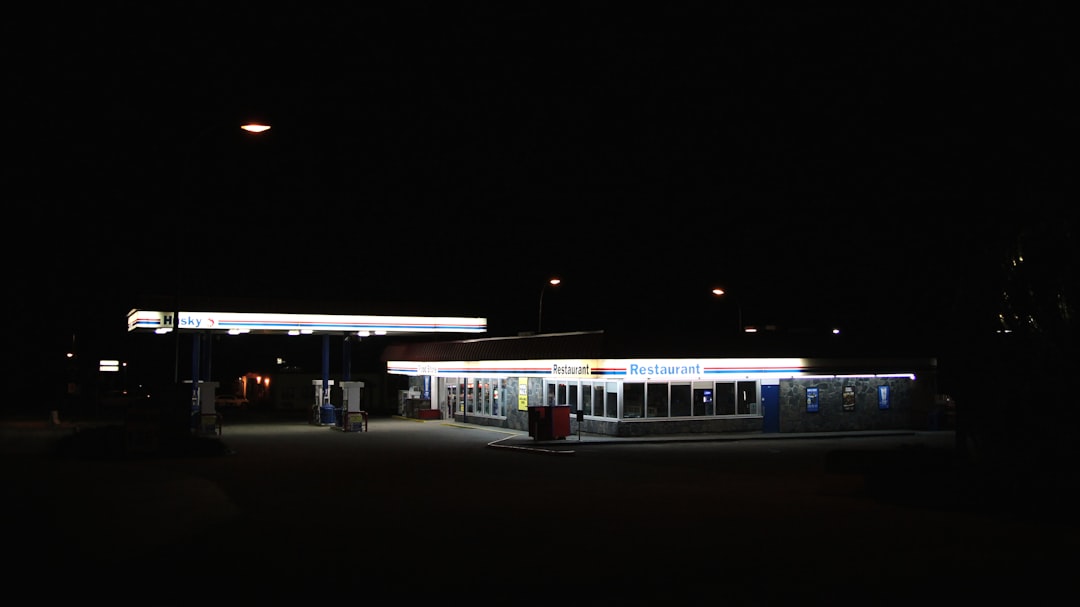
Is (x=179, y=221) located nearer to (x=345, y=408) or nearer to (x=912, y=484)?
(x=345, y=408)

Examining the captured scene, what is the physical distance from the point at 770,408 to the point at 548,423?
8.61 m

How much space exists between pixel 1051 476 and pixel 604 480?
27.7ft

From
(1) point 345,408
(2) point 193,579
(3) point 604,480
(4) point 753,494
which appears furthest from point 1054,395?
(1) point 345,408

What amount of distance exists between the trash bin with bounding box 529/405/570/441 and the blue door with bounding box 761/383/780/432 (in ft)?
24.8

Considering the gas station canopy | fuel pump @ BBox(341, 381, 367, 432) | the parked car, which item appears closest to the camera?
fuel pump @ BBox(341, 381, 367, 432)

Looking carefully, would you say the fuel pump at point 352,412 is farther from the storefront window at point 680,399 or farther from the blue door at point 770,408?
the blue door at point 770,408

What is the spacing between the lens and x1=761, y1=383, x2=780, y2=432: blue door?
119 ft

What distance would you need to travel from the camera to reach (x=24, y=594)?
33.2 feet

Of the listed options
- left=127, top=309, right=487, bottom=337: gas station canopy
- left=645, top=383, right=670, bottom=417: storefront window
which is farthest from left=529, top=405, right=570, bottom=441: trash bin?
left=127, top=309, right=487, bottom=337: gas station canopy

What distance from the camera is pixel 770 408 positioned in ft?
119

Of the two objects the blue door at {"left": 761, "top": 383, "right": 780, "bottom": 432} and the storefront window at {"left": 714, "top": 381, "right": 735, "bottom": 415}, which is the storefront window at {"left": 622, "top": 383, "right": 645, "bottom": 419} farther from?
the blue door at {"left": 761, "top": 383, "right": 780, "bottom": 432}

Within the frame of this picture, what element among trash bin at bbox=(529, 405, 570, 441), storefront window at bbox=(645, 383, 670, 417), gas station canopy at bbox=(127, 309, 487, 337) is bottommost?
trash bin at bbox=(529, 405, 570, 441)

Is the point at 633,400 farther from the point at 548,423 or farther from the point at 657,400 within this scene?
the point at 548,423

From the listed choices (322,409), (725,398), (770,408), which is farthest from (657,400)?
(322,409)
